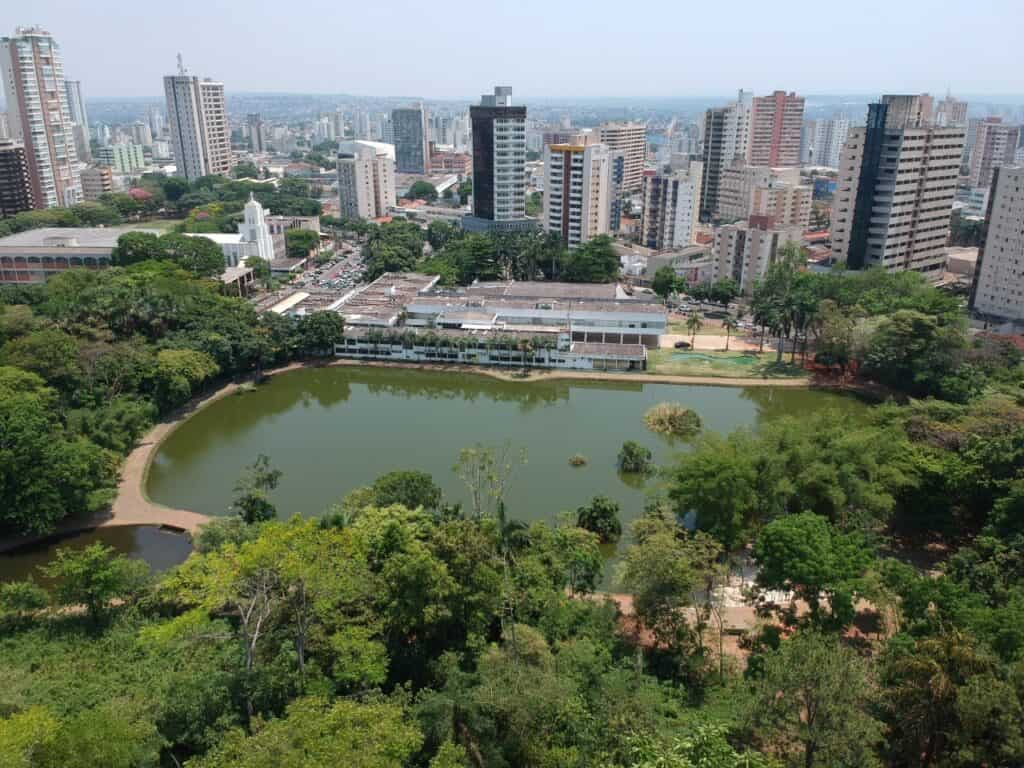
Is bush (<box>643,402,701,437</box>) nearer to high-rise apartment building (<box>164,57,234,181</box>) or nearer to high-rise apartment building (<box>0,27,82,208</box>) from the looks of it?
high-rise apartment building (<box>0,27,82,208</box>)

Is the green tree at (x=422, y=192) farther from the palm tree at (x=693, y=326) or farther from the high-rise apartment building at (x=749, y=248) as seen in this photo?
the palm tree at (x=693, y=326)

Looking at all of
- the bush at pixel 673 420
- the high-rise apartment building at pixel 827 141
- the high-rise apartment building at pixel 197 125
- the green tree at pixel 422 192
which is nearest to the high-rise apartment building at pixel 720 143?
the green tree at pixel 422 192

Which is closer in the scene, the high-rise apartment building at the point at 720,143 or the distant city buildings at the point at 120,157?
the high-rise apartment building at the point at 720,143

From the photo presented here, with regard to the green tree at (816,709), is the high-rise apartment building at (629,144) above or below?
above

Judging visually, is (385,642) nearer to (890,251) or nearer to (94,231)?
(890,251)

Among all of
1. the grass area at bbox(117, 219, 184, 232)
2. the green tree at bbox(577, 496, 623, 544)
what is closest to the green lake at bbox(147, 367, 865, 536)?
the green tree at bbox(577, 496, 623, 544)

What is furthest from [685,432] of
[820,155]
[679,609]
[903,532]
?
[820,155]
